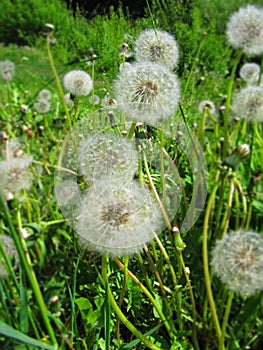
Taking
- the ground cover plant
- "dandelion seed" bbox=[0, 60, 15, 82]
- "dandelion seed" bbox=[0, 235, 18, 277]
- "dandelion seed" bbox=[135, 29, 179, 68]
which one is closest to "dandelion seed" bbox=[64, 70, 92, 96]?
the ground cover plant

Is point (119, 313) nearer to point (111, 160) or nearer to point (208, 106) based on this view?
point (111, 160)

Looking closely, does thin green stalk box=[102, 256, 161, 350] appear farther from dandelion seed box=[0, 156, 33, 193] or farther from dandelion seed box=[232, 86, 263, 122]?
dandelion seed box=[232, 86, 263, 122]

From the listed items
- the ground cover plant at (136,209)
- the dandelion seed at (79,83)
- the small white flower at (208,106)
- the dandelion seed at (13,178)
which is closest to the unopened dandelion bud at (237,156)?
the ground cover plant at (136,209)

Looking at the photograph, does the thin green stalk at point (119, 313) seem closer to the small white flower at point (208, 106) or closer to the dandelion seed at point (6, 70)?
the small white flower at point (208, 106)

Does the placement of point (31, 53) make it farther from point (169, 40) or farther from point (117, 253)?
point (117, 253)

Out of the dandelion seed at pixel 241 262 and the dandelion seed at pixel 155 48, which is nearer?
the dandelion seed at pixel 241 262

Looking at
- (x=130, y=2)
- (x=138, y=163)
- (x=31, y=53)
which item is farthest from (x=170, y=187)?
(x=31, y=53)

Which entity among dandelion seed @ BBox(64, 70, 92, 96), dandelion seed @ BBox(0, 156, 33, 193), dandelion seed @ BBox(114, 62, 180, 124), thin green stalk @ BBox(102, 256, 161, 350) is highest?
dandelion seed @ BBox(64, 70, 92, 96)
